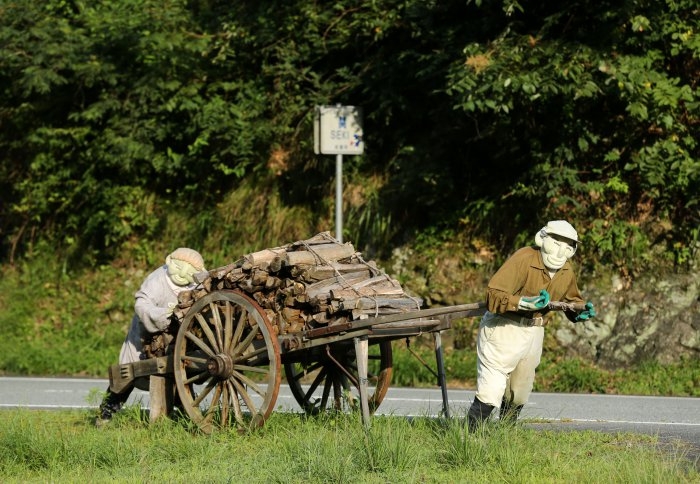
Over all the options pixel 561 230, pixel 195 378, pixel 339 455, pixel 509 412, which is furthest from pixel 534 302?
pixel 195 378

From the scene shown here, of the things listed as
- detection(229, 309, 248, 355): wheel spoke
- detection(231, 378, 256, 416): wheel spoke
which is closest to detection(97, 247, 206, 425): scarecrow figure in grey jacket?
detection(229, 309, 248, 355): wheel spoke

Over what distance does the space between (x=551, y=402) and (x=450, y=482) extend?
5.17 m

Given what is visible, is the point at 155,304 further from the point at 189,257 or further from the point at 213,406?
the point at 213,406

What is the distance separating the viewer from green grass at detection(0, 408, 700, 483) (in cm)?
703

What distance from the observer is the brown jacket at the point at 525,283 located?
324 inches

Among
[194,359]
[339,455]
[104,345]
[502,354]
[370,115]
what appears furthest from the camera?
[104,345]

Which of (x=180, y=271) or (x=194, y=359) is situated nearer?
(x=194, y=359)

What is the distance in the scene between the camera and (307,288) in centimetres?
872

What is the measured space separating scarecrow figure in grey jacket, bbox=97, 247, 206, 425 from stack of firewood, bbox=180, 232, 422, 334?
539 mm

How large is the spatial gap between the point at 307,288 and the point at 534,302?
1.79 metres

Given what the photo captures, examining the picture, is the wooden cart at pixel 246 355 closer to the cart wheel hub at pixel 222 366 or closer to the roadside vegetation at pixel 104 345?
the cart wheel hub at pixel 222 366

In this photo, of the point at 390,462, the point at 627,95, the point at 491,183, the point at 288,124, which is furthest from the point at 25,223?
the point at 390,462

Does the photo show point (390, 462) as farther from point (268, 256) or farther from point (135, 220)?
point (135, 220)

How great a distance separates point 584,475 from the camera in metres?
6.99
